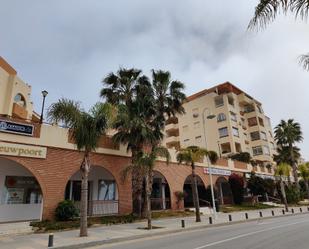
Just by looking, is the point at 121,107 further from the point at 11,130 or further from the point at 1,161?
the point at 1,161

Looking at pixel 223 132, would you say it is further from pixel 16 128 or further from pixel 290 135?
pixel 16 128

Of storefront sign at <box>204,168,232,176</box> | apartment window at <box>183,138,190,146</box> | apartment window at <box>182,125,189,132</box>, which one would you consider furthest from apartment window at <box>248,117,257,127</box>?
storefront sign at <box>204,168,232,176</box>

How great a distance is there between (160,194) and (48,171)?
46.1 feet

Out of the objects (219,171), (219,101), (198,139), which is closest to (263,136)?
(219,101)

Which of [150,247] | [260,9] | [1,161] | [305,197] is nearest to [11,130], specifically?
[1,161]

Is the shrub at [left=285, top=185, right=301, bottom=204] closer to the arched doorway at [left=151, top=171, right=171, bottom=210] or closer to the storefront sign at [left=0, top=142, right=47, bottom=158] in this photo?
the arched doorway at [left=151, top=171, right=171, bottom=210]

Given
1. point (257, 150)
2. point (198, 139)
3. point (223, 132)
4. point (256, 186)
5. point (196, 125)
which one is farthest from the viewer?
point (196, 125)

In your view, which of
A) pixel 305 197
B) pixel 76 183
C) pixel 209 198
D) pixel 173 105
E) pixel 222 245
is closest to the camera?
pixel 222 245

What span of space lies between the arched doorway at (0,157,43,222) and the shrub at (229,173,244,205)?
2500 cm

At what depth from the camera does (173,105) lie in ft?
81.4

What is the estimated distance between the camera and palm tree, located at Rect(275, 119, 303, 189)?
5334cm

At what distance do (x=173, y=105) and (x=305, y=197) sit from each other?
1690 inches

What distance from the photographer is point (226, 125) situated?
5309 cm

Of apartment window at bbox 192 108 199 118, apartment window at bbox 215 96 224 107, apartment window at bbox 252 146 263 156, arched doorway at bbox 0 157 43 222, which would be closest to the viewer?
arched doorway at bbox 0 157 43 222
